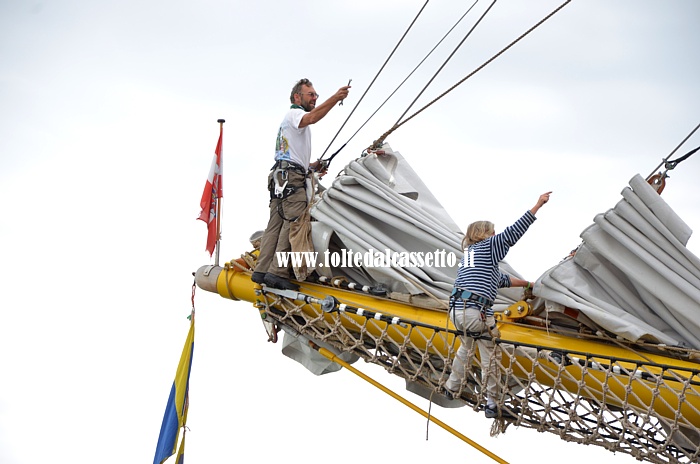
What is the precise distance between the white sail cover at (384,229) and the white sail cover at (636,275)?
→ 2.41ft

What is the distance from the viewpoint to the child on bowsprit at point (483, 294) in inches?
170

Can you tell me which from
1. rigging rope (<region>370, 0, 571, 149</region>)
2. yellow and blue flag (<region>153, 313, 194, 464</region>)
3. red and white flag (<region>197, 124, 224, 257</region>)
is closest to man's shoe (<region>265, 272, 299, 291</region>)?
rigging rope (<region>370, 0, 571, 149</region>)

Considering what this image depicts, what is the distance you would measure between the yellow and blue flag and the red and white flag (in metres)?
0.58

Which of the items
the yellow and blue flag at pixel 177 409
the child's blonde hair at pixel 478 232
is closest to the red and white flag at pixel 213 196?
the yellow and blue flag at pixel 177 409

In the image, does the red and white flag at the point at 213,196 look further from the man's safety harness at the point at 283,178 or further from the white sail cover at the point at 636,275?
the white sail cover at the point at 636,275

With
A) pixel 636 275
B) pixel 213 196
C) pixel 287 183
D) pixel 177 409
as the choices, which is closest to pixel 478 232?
pixel 636 275

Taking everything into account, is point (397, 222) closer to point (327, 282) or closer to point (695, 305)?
point (327, 282)

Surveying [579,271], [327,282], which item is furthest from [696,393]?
[327,282]

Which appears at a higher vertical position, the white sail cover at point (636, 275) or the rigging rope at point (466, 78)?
the rigging rope at point (466, 78)

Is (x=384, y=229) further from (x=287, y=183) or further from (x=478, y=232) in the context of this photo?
(x=478, y=232)

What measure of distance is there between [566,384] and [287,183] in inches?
81.6

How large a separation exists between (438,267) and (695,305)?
1513mm

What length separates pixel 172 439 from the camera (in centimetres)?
638

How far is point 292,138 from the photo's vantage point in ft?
18.0
